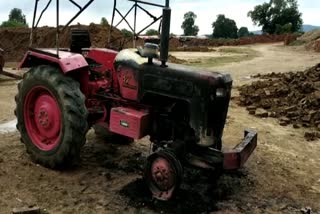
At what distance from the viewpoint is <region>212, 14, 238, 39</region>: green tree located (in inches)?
2822

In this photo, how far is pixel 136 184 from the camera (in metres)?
6.09

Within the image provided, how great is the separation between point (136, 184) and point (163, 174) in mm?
623

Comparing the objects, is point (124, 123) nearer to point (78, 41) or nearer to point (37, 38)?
point (78, 41)

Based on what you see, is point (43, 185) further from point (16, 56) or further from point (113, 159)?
point (16, 56)

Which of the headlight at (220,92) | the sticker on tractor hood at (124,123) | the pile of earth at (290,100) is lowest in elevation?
the pile of earth at (290,100)

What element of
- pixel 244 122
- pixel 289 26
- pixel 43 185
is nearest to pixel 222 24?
pixel 289 26

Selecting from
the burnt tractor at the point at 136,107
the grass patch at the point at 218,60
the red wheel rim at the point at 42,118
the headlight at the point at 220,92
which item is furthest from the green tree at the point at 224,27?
the headlight at the point at 220,92

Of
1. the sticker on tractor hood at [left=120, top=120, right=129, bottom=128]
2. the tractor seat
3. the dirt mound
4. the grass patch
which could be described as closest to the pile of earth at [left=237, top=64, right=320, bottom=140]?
the sticker on tractor hood at [left=120, top=120, right=129, bottom=128]

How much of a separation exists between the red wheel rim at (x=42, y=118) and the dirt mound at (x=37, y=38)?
1854 cm

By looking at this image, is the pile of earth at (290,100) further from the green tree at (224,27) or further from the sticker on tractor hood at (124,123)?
the green tree at (224,27)

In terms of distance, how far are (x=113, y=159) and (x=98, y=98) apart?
37.8 inches

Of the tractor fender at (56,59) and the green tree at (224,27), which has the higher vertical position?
the tractor fender at (56,59)

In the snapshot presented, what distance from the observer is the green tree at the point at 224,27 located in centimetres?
7169

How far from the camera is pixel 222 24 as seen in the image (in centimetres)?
7169
